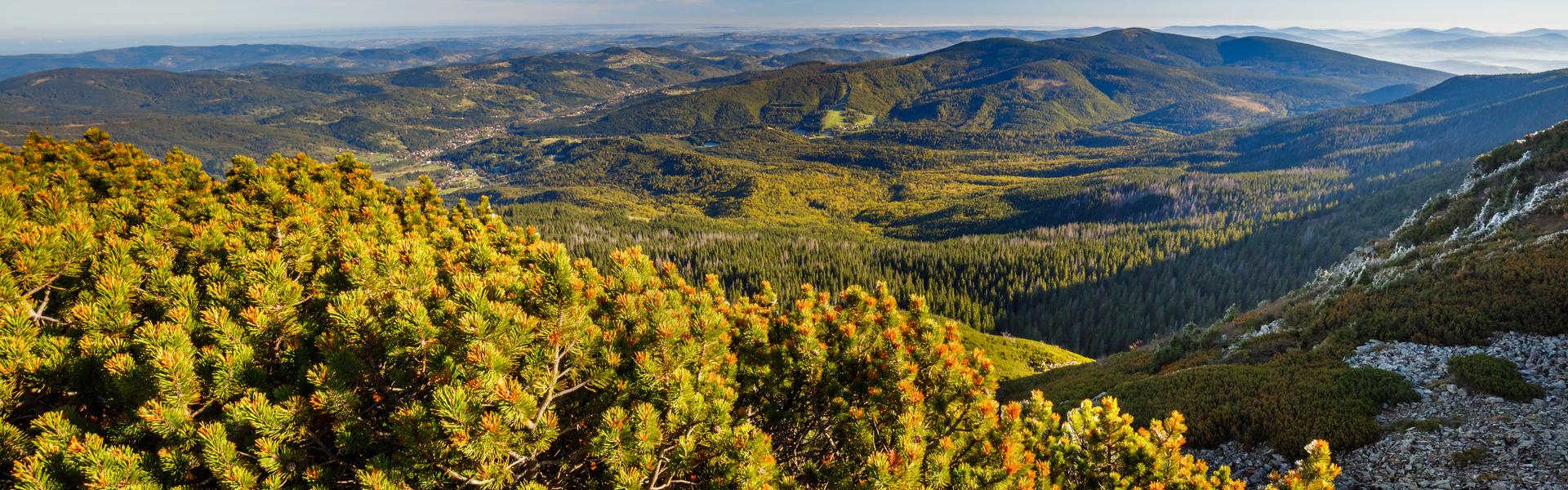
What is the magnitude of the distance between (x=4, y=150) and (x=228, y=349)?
22.5 meters

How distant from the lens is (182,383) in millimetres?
6043

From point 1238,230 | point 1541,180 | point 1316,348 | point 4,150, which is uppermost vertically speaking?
point 4,150

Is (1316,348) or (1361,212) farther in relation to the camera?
(1361,212)

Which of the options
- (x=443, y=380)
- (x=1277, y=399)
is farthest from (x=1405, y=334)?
(x=443, y=380)

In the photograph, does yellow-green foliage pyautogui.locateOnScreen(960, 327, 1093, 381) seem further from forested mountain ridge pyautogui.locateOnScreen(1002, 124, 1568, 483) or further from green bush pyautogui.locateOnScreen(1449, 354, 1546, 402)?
green bush pyautogui.locateOnScreen(1449, 354, 1546, 402)

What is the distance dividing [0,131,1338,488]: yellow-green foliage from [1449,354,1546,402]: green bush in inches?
694

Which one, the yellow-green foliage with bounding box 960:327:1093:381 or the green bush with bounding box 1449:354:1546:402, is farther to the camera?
the yellow-green foliage with bounding box 960:327:1093:381

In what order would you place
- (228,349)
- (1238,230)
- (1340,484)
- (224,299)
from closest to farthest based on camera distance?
(228,349) → (224,299) → (1340,484) → (1238,230)

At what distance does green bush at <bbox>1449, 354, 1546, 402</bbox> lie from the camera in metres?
20.5

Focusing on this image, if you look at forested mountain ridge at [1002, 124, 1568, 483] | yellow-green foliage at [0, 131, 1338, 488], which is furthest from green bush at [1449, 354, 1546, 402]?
yellow-green foliage at [0, 131, 1338, 488]

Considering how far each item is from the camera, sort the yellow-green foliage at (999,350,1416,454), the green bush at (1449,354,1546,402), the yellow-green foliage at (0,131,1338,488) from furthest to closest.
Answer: the yellow-green foliage at (999,350,1416,454) < the green bush at (1449,354,1546,402) < the yellow-green foliage at (0,131,1338,488)

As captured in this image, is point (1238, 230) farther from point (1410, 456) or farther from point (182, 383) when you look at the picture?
point (182, 383)

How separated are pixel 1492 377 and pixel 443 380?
33.5 metres

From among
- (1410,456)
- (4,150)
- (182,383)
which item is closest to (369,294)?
(182,383)
